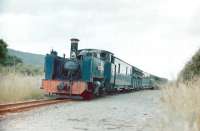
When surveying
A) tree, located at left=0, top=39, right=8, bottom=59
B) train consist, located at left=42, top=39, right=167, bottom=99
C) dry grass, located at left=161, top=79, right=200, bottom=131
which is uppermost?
tree, located at left=0, top=39, right=8, bottom=59

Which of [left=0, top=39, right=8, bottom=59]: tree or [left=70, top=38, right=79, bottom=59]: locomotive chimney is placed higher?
[left=0, top=39, right=8, bottom=59]: tree

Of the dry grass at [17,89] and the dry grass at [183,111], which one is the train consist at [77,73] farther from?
the dry grass at [183,111]

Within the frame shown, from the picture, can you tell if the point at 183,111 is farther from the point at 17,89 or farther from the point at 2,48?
the point at 2,48

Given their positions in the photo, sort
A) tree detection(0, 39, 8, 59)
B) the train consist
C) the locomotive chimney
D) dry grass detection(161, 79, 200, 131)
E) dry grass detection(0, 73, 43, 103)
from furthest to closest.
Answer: tree detection(0, 39, 8, 59), the locomotive chimney, the train consist, dry grass detection(0, 73, 43, 103), dry grass detection(161, 79, 200, 131)

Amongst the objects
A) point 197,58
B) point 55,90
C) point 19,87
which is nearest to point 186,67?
point 197,58

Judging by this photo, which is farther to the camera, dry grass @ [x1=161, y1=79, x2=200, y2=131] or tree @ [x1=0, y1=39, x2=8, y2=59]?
tree @ [x1=0, y1=39, x2=8, y2=59]

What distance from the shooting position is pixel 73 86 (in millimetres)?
19797

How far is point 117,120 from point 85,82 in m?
8.50

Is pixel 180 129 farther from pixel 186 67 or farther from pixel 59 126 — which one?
pixel 186 67

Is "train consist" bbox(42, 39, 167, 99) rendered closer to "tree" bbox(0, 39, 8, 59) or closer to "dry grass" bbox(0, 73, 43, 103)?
"dry grass" bbox(0, 73, 43, 103)

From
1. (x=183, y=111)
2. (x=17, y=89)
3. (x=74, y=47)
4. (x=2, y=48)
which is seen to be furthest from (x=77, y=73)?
(x=2, y=48)

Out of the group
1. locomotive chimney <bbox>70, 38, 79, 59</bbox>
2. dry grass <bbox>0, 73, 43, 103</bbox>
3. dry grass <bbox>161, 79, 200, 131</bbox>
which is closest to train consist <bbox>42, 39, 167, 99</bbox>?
locomotive chimney <bbox>70, 38, 79, 59</bbox>

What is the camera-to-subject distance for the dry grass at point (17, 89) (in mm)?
17641

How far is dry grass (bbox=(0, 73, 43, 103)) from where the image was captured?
695 inches
